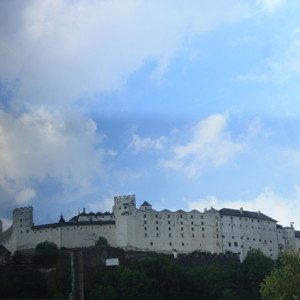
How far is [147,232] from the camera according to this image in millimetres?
86875

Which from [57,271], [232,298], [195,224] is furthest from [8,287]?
[195,224]

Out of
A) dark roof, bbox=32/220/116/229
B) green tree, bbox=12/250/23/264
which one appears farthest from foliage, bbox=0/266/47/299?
dark roof, bbox=32/220/116/229

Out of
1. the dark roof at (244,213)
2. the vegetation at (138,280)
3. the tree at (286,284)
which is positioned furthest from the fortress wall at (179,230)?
the tree at (286,284)

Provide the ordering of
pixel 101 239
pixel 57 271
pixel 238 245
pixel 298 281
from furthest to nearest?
→ pixel 238 245
pixel 101 239
pixel 57 271
pixel 298 281

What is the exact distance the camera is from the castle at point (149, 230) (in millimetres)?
85250

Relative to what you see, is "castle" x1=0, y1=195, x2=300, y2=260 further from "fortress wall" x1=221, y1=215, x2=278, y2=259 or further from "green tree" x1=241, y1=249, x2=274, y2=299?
"green tree" x1=241, y1=249, x2=274, y2=299

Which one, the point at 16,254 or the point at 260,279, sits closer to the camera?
the point at 260,279

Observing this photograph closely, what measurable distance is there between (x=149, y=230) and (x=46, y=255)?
651 inches

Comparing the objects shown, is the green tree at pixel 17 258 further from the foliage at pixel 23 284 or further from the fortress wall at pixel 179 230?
the fortress wall at pixel 179 230

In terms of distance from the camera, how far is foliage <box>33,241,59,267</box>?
241ft

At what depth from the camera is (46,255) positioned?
7431 cm

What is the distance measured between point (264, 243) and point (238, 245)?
179 inches

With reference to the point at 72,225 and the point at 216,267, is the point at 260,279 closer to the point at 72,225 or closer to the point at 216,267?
the point at 216,267

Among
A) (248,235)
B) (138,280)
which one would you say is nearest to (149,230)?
(248,235)
